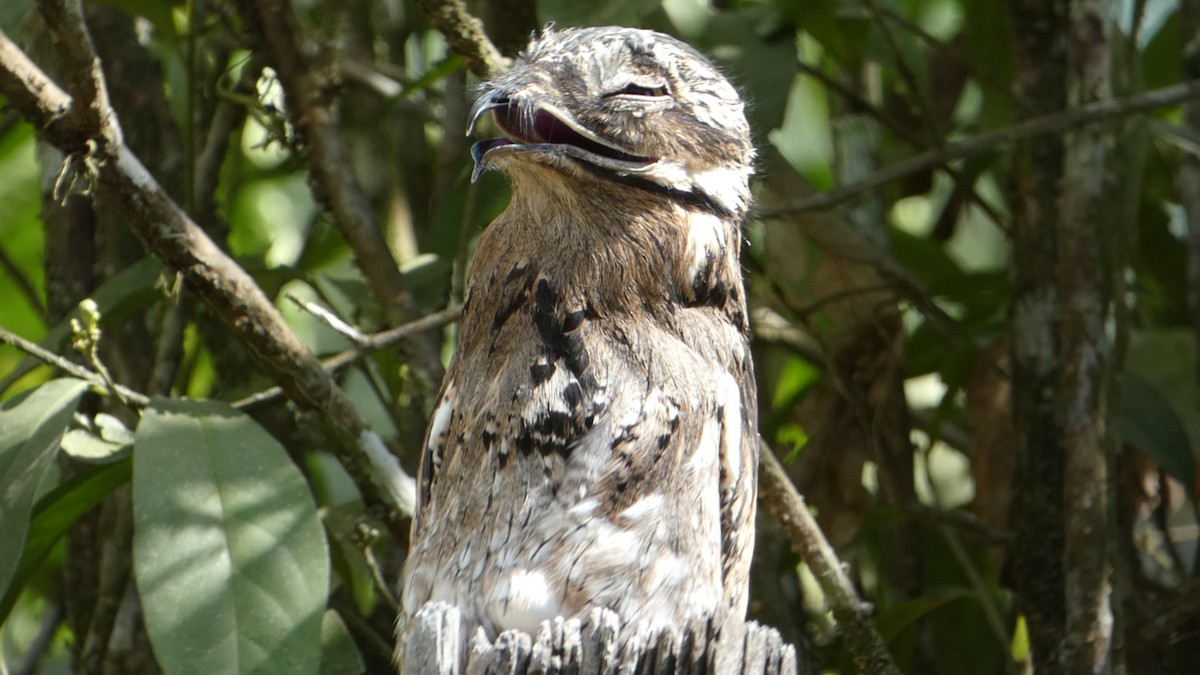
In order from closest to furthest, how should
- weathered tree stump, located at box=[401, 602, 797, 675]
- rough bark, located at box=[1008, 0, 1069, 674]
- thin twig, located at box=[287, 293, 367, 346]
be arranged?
weathered tree stump, located at box=[401, 602, 797, 675] → thin twig, located at box=[287, 293, 367, 346] → rough bark, located at box=[1008, 0, 1069, 674]

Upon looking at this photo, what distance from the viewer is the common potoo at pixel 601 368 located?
5.91ft

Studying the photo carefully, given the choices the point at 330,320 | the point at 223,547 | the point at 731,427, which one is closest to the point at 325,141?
the point at 330,320

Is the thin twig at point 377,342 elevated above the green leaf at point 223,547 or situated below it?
above

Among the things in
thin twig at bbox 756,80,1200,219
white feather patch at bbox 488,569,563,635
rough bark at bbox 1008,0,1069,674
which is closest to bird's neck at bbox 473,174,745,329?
white feather patch at bbox 488,569,563,635

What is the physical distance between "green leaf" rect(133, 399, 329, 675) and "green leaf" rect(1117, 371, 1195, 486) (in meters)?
1.67

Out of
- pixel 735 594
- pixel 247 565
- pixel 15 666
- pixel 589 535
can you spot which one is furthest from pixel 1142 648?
pixel 15 666

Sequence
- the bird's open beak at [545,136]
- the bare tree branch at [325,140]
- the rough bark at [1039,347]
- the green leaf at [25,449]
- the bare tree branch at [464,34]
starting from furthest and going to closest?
the rough bark at [1039,347]
the bare tree branch at [325,140]
the bare tree branch at [464,34]
the green leaf at [25,449]
the bird's open beak at [545,136]

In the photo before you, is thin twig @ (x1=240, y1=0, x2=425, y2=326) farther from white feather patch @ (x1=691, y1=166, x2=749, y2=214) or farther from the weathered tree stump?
the weathered tree stump

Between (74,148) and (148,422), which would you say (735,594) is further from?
(74,148)

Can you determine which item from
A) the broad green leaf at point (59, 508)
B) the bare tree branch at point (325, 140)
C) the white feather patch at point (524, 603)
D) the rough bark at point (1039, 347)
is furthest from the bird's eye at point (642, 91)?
the rough bark at point (1039, 347)

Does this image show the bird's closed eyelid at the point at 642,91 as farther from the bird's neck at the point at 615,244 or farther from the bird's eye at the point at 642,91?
the bird's neck at the point at 615,244

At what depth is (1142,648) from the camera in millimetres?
2877

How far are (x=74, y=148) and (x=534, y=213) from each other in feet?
2.27

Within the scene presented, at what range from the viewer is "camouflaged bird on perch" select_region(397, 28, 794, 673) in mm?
1798
